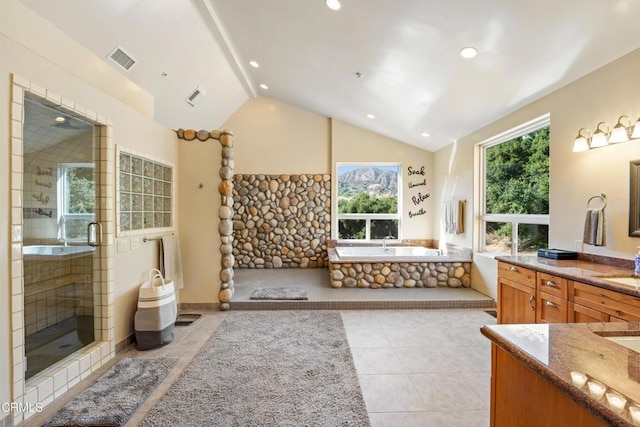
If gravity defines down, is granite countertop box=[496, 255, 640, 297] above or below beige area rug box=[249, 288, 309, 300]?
above

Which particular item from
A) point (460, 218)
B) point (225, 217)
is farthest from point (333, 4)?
point (460, 218)

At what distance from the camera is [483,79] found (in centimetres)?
327

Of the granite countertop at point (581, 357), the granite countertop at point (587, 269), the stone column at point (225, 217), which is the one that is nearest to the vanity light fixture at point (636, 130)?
the granite countertop at point (587, 269)

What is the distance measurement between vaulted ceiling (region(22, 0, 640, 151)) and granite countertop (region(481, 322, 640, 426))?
224 cm

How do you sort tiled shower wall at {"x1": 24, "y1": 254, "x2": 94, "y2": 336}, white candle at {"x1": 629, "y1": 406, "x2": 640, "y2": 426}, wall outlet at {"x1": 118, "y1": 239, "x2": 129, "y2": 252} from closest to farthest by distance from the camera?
1. white candle at {"x1": 629, "y1": 406, "x2": 640, "y2": 426}
2. tiled shower wall at {"x1": 24, "y1": 254, "x2": 94, "y2": 336}
3. wall outlet at {"x1": 118, "y1": 239, "x2": 129, "y2": 252}

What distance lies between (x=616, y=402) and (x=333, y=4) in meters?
3.21

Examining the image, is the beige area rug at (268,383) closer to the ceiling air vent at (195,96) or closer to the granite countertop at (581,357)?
the granite countertop at (581,357)

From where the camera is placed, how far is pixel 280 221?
6531mm

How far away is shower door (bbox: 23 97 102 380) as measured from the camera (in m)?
2.38

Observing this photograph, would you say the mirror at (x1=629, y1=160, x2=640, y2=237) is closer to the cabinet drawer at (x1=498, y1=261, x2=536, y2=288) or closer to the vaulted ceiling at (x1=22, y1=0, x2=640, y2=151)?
the cabinet drawer at (x1=498, y1=261, x2=536, y2=288)

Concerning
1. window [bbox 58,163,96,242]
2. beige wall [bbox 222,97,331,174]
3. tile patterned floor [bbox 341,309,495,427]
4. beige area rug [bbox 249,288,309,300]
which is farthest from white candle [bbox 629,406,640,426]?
beige wall [bbox 222,97,331,174]

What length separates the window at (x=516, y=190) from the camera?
3523mm

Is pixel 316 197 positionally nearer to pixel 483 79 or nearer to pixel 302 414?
pixel 483 79

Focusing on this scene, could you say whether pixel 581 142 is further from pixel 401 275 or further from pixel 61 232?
pixel 61 232
